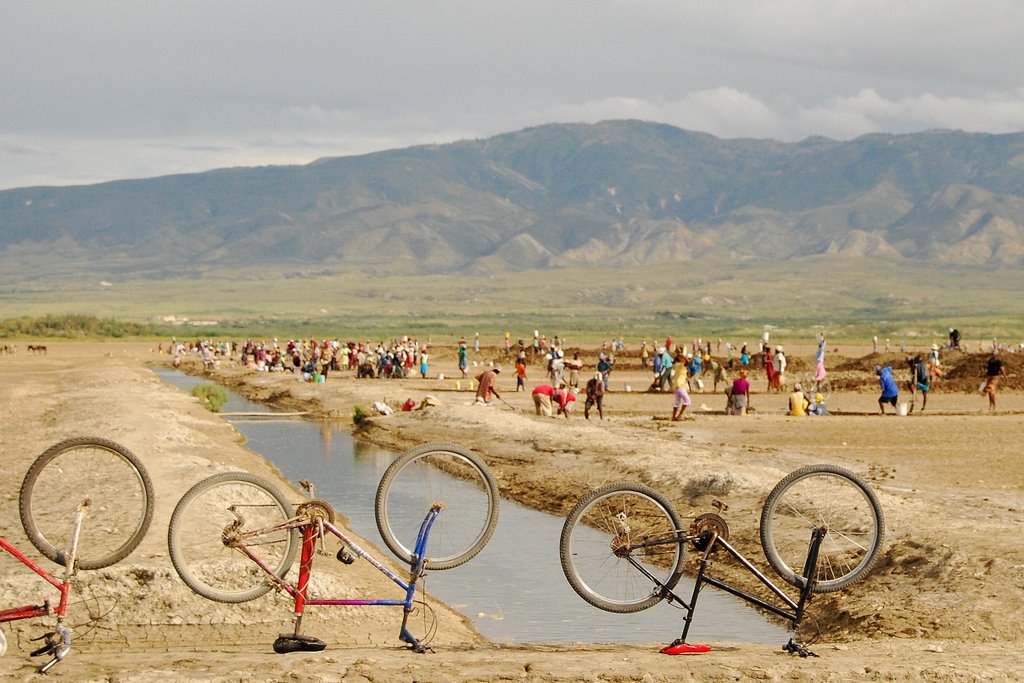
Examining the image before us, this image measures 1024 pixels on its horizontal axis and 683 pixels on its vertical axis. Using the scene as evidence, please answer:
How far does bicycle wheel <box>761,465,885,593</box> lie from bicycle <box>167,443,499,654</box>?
2.40 m

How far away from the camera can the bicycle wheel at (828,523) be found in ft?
38.7

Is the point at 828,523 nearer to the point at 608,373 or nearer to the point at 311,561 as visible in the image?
the point at 311,561

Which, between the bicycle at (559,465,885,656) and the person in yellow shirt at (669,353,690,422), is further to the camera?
the person in yellow shirt at (669,353,690,422)

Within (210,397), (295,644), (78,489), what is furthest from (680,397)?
(295,644)

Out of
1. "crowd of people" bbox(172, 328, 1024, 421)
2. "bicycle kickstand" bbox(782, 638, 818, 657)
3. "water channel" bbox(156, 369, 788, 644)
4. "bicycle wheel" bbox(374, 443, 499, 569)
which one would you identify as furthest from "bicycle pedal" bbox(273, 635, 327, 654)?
"crowd of people" bbox(172, 328, 1024, 421)

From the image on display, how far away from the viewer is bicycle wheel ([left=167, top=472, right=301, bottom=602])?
11484mm

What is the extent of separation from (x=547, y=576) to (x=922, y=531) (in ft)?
15.4

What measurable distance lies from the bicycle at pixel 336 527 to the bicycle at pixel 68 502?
59 centimetres

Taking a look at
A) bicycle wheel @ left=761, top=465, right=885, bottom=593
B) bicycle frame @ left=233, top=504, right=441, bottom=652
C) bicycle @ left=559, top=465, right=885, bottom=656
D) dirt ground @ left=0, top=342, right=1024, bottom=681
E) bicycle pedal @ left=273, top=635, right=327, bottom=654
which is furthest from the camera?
bicycle wheel @ left=761, top=465, right=885, bottom=593

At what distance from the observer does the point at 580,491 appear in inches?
992

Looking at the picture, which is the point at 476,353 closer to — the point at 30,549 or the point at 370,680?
the point at 30,549

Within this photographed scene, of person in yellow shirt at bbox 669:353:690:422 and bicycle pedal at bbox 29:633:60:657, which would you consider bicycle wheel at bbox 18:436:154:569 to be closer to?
bicycle pedal at bbox 29:633:60:657

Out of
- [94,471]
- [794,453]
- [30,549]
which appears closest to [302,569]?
[94,471]

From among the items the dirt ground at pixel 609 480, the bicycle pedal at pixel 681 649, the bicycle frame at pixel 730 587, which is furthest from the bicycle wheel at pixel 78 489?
the bicycle pedal at pixel 681 649
